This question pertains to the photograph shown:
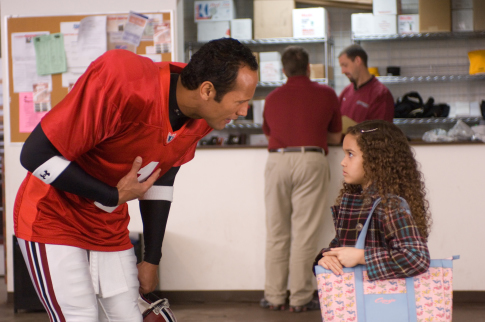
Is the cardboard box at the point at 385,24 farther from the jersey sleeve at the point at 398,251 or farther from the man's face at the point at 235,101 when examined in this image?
the man's face at the point at 235,101

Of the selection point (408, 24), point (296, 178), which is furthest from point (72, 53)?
point (408, 24)

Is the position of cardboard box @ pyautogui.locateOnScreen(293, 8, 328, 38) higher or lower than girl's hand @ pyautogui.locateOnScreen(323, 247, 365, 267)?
higher

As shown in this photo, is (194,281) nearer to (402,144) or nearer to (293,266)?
(293,266)

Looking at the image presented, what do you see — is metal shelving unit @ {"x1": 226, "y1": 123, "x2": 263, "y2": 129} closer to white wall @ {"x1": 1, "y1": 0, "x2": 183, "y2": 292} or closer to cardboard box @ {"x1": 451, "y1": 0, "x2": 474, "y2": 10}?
white wall @ {"x1": 1, "y1": 0, "x2": 183, "y2": 292}

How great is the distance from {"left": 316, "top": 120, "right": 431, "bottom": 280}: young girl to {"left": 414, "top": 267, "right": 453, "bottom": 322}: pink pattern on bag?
1.5 inches

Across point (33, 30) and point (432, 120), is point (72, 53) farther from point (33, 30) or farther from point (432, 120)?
point (432, 120)

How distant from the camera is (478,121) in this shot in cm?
498

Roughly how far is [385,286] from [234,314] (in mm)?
1828

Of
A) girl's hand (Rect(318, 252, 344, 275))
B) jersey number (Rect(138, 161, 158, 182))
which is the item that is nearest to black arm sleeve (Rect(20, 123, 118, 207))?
jersey number (Rect(138, 161, 158, 182))

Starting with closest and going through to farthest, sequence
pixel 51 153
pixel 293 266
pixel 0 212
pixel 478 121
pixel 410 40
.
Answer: pixel 51 153
pixel 293 266
pixel 0 212
pixel 478 121
pixel 410 40

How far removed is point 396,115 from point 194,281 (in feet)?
8.45

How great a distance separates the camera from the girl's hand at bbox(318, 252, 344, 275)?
1.45 m

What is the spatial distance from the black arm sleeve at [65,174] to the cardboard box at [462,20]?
15.0 feet

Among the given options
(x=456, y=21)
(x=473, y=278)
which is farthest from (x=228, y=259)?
(x=456, y=21)
